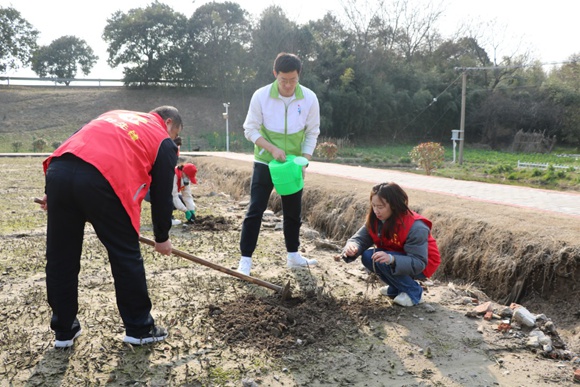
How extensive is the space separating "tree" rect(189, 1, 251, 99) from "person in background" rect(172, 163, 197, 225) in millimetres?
34378

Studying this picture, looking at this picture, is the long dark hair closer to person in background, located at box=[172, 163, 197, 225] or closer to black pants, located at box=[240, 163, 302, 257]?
black pants, located at box=[240, 163, 302, 257]

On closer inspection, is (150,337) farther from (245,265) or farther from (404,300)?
(404,300)

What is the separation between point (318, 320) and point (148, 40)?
131 ft

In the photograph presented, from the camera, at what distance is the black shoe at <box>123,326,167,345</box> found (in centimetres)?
292

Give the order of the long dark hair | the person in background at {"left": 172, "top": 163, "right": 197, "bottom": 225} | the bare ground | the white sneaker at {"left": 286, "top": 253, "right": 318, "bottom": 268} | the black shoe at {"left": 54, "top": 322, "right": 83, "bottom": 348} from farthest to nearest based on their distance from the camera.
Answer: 1. the person in background at {"left": 172, "top": 163, "right": 197, "bottom": 225}
2. the white sneaker at {"left": 286, "top": 253, "right": 318, "bottom": 268}
3. the long dark hair
4. the black shoe at {"left": 54, "top": 322, "right": 83, "bottom": 348}
5. the bare ground

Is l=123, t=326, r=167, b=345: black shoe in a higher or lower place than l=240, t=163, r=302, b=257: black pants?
lower

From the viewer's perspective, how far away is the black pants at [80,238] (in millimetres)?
2559

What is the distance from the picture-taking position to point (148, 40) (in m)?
39.2

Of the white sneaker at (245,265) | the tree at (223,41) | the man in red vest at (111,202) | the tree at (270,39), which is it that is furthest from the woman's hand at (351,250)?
the tree at (223,41)

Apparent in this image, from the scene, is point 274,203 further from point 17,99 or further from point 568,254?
point 17,99

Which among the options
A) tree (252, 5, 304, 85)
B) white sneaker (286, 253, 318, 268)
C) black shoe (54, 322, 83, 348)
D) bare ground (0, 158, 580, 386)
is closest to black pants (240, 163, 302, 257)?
bare ground (0, 158, 580, 386)

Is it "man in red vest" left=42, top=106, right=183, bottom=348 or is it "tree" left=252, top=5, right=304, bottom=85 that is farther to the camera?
"tree" left=252, top=5, right=304, bottom=85

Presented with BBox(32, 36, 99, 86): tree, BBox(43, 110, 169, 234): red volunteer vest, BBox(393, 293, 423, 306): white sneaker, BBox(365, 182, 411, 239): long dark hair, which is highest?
BBox(32, 36, 99, 86): tree

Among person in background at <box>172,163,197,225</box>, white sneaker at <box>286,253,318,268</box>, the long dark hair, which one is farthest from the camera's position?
person in background at <box>172,163,197,225</box>
